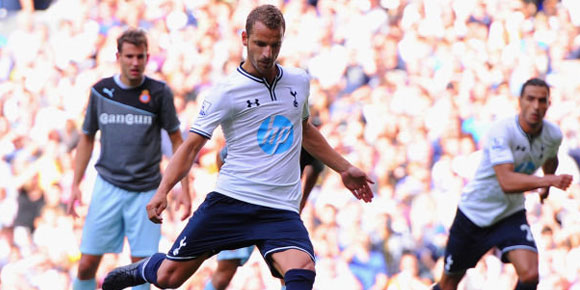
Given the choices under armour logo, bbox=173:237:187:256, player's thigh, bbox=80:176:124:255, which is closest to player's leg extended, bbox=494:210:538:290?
under armour logo, bbox=173:237:187:256

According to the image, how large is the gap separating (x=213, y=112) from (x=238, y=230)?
70 cm

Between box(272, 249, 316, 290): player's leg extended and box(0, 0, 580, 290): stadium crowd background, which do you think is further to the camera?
box(0, 0, 580, 290): stadium crowd background

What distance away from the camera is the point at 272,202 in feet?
17.0

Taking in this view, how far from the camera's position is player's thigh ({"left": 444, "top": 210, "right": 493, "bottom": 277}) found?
7113 mm

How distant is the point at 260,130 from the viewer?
5.10 meters

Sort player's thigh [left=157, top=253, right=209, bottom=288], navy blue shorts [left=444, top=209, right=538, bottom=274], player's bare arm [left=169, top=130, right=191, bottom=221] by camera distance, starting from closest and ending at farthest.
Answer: player's thigh [left=157, top=253, right=209, bottom=288] → player's bare arm [left=169, top=130, right=191, bottom=221] → navy blue shorts [left=444, top=209, right=538, bottom=274]

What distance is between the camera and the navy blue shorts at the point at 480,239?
685cm

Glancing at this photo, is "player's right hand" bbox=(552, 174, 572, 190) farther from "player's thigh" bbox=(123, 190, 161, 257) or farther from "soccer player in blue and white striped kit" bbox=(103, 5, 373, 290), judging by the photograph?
"player's thigh" bbox=(123, 190, 161, 257)

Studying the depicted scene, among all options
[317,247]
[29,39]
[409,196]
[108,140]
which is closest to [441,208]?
[409,196]

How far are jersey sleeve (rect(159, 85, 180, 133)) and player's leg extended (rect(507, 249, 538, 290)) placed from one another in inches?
101

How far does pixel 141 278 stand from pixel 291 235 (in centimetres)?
109

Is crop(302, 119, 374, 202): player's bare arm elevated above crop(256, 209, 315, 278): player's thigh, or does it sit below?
above

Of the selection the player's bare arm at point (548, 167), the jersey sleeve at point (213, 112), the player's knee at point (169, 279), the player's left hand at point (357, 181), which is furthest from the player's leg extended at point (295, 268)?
the player's bare arm at point (548, 167)

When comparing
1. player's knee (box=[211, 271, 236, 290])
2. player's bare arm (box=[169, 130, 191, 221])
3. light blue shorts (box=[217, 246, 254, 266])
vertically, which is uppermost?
player's bare arm (box=[169, 130, 191, 221])
